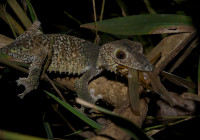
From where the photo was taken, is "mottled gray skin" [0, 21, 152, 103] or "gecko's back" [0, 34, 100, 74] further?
"gecko's back" [0, 34, 100, 74]

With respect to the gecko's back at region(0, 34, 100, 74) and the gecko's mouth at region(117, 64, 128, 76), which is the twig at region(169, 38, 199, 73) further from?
the gecko's back at region(0, 34, 100, 74)

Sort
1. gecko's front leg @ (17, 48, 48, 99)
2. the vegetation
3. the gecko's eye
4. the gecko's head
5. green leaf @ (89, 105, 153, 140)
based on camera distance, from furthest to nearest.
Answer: the gecko's eye → gecko's front leg @ (17, 48, 48, 99) → the gecko's head → the vegetation → green leaf @ (89, 105, 153, 140)

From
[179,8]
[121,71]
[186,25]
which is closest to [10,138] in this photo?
[121,71]

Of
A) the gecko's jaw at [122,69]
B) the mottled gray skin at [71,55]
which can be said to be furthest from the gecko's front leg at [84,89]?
the gecko's jaw at [122,69]

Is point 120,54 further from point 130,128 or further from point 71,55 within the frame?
point 130,128

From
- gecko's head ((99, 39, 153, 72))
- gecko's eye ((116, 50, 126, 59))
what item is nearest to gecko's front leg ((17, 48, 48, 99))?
gecko's head ((99, 39, 153, 72))

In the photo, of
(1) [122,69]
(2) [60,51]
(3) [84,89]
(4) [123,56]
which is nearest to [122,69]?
(1) [122,69]

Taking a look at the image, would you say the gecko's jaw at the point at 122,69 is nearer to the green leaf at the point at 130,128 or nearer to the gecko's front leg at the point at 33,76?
the gecko's front leg at the point at 33,76
